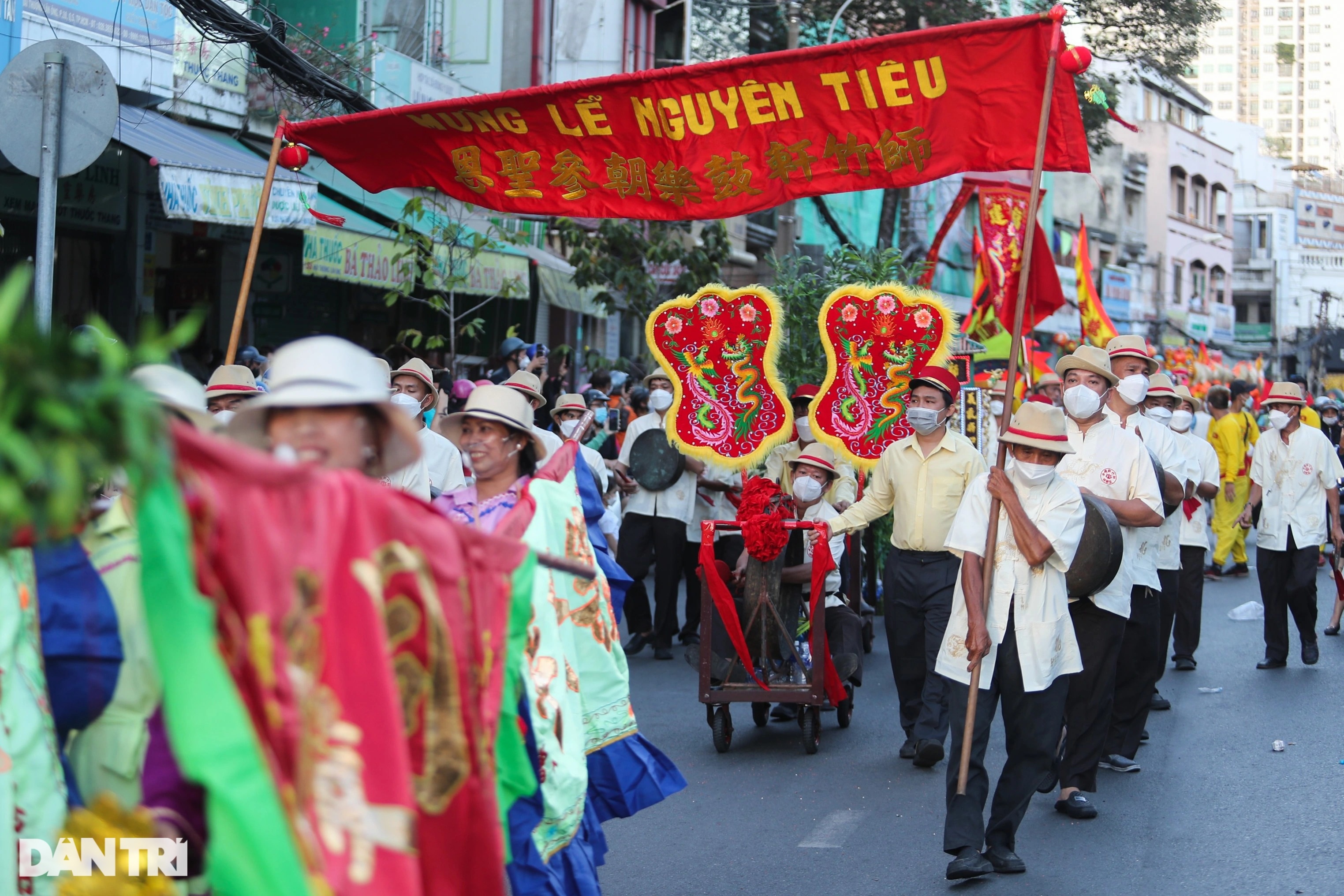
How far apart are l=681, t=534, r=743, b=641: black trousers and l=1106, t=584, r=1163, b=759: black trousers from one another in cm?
310

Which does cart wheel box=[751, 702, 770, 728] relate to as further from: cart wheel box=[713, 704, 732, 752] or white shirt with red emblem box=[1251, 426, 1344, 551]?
white shirt with red emblem box=[1251, 426, 1344, 551]

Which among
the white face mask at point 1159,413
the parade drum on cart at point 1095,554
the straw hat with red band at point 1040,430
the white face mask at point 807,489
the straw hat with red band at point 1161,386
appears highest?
the straw hat with red band at point 1161,386

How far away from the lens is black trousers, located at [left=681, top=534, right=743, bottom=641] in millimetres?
10125

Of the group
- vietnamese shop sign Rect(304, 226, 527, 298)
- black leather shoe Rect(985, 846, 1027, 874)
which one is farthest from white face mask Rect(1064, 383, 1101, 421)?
vietnamese shop sign Rect(304, 226, 527, 298)

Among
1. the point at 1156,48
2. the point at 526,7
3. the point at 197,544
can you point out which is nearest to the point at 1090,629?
the point at 197,544

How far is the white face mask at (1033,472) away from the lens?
5.70 meters

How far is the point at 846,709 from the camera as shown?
8562 mm

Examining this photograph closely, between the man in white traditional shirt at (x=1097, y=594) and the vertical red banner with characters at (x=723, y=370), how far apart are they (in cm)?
228

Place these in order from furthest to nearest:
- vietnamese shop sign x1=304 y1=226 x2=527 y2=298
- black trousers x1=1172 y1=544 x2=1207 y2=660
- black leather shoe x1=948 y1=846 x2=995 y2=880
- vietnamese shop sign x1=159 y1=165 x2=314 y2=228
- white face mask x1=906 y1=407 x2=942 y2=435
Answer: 1. vietnamese shop sign x1=304 y1=226 x2=527 y2=298
2. vietnamese shop sign x1=159 y1=165 x2=314 y2=228
3. black trousers x1=1172 y1=544 x2=1207 y2=660
4. white face mask x1=906 y1=407 x2=942 y2=435
5. black leather shoe x1=948 y1=846 x2=995 y2=880

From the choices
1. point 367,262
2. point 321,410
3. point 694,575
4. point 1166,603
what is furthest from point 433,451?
point 367,262

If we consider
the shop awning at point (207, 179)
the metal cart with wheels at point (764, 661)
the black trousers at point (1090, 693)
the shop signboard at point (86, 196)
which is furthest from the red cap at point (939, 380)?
the shop signboard at point (86, 196)

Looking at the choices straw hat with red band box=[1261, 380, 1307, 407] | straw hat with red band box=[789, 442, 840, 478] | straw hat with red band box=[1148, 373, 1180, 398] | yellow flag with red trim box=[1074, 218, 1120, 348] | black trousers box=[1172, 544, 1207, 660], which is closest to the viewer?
straw hat with red band box=[789, 442, 840, 478]

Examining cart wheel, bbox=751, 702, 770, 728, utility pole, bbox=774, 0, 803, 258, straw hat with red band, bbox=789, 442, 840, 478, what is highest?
utility pole, bbox=774, 0, 803, 258

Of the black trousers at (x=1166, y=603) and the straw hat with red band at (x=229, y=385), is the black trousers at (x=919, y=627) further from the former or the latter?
the straw hat with red band at (x=229, y=385)
